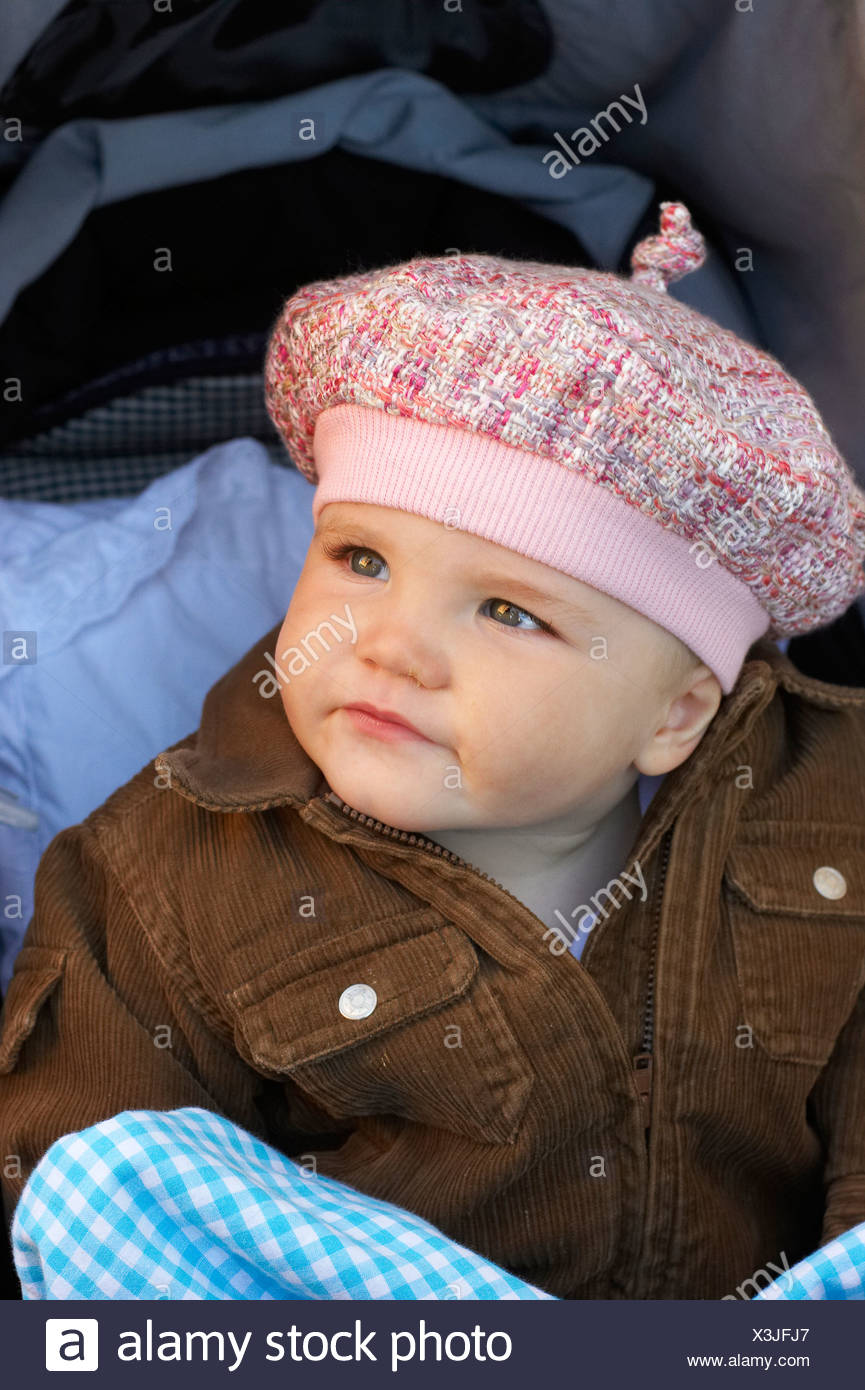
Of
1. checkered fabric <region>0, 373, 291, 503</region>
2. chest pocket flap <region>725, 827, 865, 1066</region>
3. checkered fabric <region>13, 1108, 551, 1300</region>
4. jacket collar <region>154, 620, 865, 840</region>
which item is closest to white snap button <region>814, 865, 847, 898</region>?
chest pocket flap <region>725, 827, 865, 1066</region>

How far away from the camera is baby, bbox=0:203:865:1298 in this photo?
1.10 m

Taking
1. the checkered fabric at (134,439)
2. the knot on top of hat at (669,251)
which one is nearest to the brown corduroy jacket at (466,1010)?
the knot on top of hat at (669,251)

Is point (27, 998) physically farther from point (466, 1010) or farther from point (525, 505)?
point (525, 505)

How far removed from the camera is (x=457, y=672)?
1105 millimetres

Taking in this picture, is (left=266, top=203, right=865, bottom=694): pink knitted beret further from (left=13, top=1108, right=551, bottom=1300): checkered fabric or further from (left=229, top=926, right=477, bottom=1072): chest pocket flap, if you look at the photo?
(left=13, top=1108, right=551, bottom=1300): checkered fabric

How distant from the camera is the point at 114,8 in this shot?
4.51 ft

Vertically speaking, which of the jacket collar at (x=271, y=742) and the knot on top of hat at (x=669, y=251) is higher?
the knot on top of hat at (x=669, y=251)

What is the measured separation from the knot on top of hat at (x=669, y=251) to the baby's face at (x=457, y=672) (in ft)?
1.11

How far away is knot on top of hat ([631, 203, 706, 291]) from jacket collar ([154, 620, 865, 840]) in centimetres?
35

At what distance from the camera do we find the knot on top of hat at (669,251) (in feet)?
4.19

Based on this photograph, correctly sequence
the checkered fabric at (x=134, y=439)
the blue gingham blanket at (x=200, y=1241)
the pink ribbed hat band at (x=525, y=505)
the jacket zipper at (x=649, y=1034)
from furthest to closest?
the checkered fabric at (x=134, y=439)
the jacket zipper at (x=649, y=1034)
the pink ribbed hat band at (x=525, y=505)
the blue gingham blanket at (x=200, y=1241)

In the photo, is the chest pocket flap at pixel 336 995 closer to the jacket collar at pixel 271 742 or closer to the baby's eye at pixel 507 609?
the jacket collar at pixel 271 742
